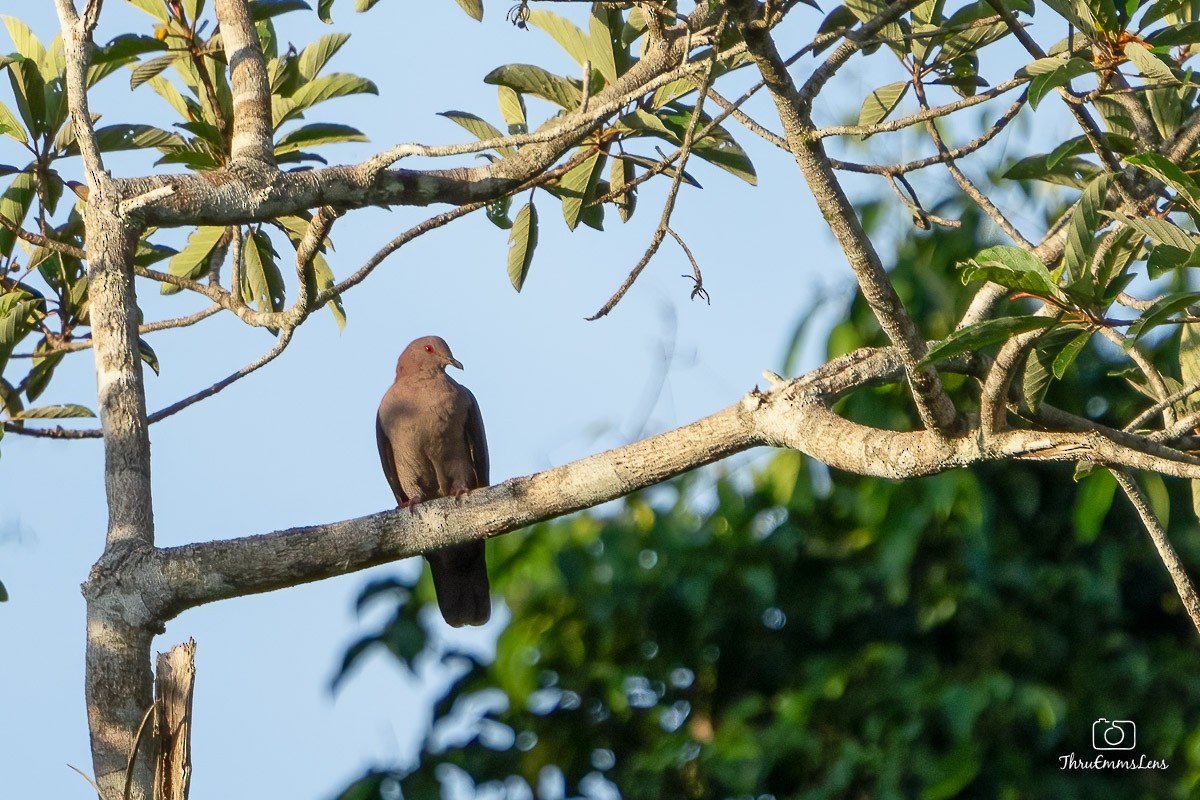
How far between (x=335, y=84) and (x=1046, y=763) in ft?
11.8

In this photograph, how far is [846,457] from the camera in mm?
Answer: 2732

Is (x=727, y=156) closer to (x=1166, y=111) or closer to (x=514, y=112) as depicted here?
(x=514, y=112)

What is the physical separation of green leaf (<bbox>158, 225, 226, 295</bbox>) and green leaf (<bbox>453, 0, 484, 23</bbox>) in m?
1.04

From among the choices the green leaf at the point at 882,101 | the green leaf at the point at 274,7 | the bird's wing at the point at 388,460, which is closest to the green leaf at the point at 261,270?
the green leaf at the point at 274,7

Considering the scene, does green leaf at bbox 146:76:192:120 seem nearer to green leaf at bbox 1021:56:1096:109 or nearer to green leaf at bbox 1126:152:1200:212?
green leaf at bbox 1021:56:1096:109

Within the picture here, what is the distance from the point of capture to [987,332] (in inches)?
83.4

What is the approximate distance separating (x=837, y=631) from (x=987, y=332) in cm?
337

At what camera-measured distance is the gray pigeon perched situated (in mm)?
5367

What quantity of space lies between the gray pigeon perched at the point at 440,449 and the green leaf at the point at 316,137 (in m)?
1.87

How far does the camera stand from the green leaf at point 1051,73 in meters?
2.35

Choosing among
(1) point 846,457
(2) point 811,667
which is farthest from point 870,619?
(1) point 846,457

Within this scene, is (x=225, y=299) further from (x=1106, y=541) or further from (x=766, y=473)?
(x=1106, y=541)

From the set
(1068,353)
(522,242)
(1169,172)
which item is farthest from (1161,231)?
(522,242)

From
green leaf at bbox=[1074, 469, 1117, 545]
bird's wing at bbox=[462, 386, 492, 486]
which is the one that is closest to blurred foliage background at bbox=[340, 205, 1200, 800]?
green leaf at bbox=[1074, 469, 1117, 545]
